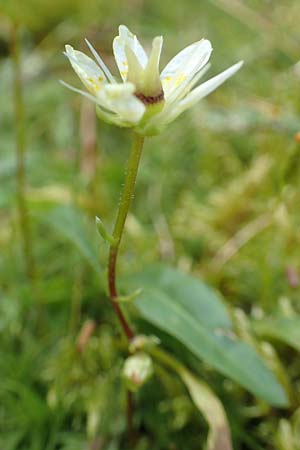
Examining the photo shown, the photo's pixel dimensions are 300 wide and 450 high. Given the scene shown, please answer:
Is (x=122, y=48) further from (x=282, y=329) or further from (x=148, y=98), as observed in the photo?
(x=282, y=329)

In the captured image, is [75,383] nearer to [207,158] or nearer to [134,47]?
[134,47]

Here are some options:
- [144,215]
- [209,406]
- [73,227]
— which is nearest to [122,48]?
[73,227]

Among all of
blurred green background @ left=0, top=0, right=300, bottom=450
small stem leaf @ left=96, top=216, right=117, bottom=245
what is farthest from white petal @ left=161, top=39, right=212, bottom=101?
blurred green background @ left=0, top=0, right=300, bottom=450

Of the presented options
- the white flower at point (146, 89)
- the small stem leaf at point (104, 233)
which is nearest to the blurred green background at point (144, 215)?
the small stem leaf at point (104, 233)

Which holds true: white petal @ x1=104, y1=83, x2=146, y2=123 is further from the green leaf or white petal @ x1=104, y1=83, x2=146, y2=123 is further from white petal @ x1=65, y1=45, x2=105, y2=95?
the green leaf

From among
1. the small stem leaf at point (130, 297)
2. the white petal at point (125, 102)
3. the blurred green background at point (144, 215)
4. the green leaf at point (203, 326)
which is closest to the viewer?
the white petal at point (125, 102)

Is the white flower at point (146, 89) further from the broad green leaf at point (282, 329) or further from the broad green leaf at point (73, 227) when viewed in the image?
the broad green leaf at point (282, 329)
